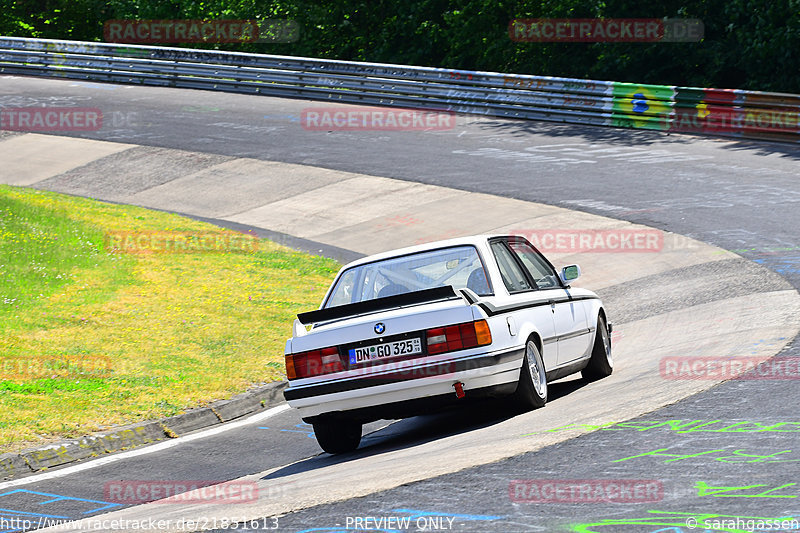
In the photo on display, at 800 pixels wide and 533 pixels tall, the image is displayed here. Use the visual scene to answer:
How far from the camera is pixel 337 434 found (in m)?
8.58

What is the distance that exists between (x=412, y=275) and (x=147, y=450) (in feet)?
9.10

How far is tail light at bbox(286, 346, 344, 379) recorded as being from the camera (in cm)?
821

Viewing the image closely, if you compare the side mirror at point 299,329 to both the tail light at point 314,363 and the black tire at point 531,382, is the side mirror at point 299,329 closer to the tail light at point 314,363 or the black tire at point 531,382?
the tail light at point 314,363

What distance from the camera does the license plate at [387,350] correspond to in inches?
318

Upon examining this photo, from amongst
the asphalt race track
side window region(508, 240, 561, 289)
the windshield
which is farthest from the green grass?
side window region(508, 240, 561, 289)

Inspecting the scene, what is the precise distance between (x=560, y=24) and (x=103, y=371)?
23.7m

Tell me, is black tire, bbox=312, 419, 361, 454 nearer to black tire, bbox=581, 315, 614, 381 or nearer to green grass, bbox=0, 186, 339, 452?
green grass, bbox=0, 186, 339, 452

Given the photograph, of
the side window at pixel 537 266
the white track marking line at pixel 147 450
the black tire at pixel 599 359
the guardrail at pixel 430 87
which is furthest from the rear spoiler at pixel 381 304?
the guardrail at pixel 430 87

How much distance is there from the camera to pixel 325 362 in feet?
27.0

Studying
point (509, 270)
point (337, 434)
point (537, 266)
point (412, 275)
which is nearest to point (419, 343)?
point (412, 275)

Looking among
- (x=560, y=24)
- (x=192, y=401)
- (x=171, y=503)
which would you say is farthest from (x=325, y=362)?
(x=560, y=24)

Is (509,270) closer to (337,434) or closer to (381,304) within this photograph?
(381,304)

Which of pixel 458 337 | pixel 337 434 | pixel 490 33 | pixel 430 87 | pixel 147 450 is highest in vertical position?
pixel 490 33

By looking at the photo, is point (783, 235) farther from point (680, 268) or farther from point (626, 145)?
point (626, 145)
